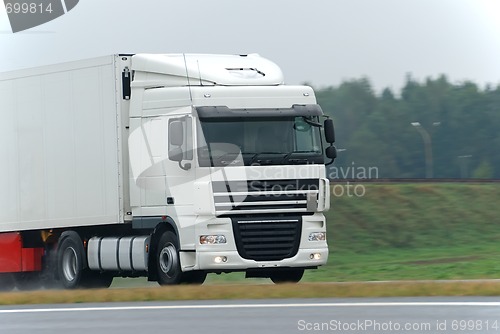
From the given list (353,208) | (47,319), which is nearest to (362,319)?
(47,319)

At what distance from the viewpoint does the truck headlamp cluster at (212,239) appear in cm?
2145

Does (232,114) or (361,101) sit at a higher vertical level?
(361,101)

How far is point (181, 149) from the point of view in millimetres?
21484

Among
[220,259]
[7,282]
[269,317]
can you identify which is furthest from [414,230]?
[269,317]

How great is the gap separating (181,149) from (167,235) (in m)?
1.68

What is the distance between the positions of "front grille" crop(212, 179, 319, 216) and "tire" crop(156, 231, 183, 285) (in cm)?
115

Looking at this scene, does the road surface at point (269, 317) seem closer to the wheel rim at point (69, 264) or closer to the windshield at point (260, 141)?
the windshield at point (260, 141)

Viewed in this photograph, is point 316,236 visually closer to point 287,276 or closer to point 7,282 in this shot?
point 287,276

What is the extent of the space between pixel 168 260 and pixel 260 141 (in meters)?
2.56

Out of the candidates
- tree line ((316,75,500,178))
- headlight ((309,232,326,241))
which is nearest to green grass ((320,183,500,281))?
headlight ((309,232,326,241))

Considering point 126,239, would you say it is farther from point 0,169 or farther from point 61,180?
point 0,169

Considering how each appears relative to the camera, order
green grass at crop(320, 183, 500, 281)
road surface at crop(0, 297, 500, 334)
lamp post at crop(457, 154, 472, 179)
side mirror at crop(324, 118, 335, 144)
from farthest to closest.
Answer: lamp post at crop(457, 154, 472, 179) < green grass at crop(320, 183, 500, 281) < side mirror at crop(324, 118, 335, 144) < road surface at crop(0, 297, 500, 334)

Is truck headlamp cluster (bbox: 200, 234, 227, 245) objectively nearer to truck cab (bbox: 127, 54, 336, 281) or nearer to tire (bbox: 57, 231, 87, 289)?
truck cab (bbox: 127, 54, 336, 281)

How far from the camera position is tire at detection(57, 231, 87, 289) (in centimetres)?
2423
